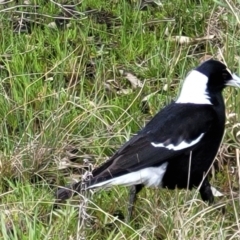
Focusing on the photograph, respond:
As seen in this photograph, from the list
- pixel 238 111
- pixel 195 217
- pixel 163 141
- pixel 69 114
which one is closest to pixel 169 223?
pixel 195 217

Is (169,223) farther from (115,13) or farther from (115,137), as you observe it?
(115,13)

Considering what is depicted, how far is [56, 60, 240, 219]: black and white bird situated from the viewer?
485cm

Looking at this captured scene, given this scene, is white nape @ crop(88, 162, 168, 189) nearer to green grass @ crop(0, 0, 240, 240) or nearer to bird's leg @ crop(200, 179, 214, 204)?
green grass @ crop(0, 0, 240, 240)

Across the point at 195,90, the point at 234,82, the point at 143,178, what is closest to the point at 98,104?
the point at 195,90

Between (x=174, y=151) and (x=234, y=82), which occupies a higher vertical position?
(x=234, y=82)

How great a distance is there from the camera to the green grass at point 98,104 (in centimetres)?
459

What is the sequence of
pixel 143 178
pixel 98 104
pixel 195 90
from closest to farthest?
pixel 143 178 < pixel 195 90 < pixel 98 104

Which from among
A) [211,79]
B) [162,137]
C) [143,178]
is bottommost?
[143,178]

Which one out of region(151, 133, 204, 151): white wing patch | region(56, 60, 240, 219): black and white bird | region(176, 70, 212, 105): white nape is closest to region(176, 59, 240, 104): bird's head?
region(176, 70, 212, 105): white nape

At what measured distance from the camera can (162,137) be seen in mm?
4957

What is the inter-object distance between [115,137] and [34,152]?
52cm

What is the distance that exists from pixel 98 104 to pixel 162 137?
948mm

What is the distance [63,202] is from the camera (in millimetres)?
4824

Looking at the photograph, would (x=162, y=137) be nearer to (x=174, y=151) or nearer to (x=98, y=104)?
(x=174, y=151)
